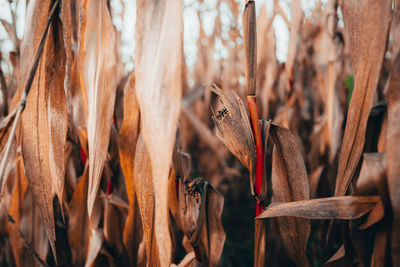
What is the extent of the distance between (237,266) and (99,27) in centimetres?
61

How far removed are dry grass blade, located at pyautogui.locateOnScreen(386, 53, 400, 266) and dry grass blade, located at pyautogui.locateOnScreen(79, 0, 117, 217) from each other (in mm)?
265

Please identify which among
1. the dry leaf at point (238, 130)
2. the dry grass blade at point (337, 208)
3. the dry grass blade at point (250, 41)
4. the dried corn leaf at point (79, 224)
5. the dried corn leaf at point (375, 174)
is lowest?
the dried corn leaf at point (79, 224)

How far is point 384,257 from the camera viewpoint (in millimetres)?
266

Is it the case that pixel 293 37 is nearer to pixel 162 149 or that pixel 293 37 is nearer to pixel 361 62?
pixel 361 62

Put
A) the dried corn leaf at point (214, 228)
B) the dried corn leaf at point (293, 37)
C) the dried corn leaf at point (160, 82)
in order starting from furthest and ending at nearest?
the dried corn leaf at point (293, 37), the dried corn leaf at point (214, 228), the dried corn leaf at point (160, 82)

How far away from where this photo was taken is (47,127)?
32 cm

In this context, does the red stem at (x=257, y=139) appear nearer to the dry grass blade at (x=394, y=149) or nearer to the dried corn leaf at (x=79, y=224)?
the dry grass blade at (x=394, y=149)

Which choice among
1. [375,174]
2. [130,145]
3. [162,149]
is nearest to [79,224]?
[130,145]

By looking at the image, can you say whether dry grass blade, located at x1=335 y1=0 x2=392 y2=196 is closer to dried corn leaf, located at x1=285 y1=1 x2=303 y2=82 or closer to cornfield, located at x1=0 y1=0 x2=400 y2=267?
cornfield, located at x1=0 y1=0 x2=400 y2=267

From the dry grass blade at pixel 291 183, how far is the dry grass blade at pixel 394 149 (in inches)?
3.3

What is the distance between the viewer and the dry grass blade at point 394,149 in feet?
0.79

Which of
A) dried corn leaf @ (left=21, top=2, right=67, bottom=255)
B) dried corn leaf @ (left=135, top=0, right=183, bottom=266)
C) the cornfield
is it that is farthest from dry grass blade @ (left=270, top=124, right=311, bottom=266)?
dried corn leaf @ (left=21, top=2, right=67, bottom=255)

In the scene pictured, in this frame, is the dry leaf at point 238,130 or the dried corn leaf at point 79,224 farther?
the dried corn leaf at point 79,224

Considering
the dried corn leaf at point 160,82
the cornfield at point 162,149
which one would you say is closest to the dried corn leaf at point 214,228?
the cornfield at point 162,149
